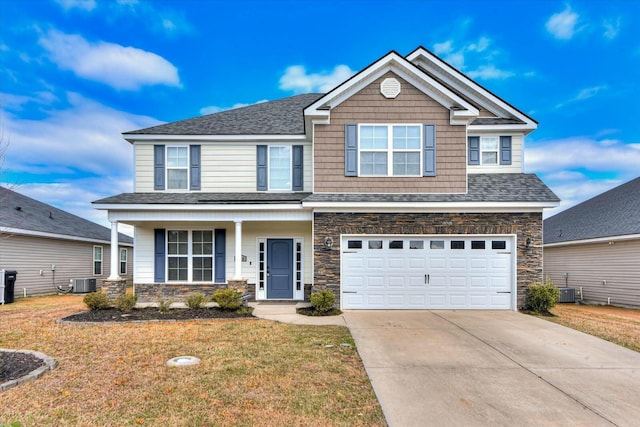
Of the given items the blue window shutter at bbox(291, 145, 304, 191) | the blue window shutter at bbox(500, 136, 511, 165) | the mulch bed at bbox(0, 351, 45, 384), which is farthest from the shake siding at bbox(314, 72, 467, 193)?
the mulch bed at bbox(0, 351, 45, 384)

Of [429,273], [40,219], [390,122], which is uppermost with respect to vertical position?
[390,122]

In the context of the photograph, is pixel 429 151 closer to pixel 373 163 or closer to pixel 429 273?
pixel 373 163

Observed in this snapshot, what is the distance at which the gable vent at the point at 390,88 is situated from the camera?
11141 mm

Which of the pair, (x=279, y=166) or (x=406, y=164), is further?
(x=279, y=166)

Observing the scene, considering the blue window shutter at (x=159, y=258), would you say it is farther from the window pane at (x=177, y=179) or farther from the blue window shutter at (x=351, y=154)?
the blue window shutter at (x=351, y=154)

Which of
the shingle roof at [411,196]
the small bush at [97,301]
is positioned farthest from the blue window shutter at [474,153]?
the small bush at [97,301]

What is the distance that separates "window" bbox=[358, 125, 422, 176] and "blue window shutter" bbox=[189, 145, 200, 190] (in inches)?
232

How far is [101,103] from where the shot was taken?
17.7 metres

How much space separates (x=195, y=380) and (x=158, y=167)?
9653 millimetres

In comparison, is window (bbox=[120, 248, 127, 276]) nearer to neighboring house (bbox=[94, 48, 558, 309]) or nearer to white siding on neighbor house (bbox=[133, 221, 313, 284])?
white siding on neighbor house (bbox=[133, 221, 313, 284])

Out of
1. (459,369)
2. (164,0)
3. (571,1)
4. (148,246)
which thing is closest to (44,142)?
(148,246)

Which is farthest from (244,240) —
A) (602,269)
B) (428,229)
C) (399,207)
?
(602,269)

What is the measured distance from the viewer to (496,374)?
215 inches

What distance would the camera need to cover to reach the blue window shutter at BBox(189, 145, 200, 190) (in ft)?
42.2
